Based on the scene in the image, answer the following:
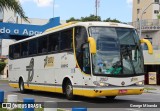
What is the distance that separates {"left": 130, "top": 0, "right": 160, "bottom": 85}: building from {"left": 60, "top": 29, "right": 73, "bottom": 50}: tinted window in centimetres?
2275

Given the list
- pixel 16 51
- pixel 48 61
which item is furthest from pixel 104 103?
pixel 16 51

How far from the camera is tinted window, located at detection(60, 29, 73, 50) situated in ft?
62.2

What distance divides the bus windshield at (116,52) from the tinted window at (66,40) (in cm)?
169

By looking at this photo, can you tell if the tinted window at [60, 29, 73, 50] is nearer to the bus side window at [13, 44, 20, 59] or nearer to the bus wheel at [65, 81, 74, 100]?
the bus wheel at [65, 81, 74, 100]

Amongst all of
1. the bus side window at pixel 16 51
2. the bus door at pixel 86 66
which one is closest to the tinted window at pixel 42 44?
the bus side window at pixel 16 51

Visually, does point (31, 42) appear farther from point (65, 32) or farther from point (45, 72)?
point (65, 32)

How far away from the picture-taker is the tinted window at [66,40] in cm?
1897

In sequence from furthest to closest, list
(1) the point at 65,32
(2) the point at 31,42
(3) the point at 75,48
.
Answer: (2) the point at 31,42 → (1) the point at 65,32 → (3) the point at 75,48

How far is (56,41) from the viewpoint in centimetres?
2047

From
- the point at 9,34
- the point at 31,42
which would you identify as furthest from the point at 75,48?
the point at 9,34

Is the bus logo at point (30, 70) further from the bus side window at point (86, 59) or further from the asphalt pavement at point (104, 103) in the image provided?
the bus side window at point (86, 59)

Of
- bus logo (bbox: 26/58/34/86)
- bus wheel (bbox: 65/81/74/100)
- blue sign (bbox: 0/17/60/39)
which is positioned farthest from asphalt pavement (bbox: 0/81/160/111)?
blue sign (bbox: 0/17/60/39)

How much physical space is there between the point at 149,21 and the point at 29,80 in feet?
139

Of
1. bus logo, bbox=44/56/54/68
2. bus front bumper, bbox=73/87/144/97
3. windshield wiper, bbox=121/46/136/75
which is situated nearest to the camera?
bus front bumper, bbox=73/87/144/97
